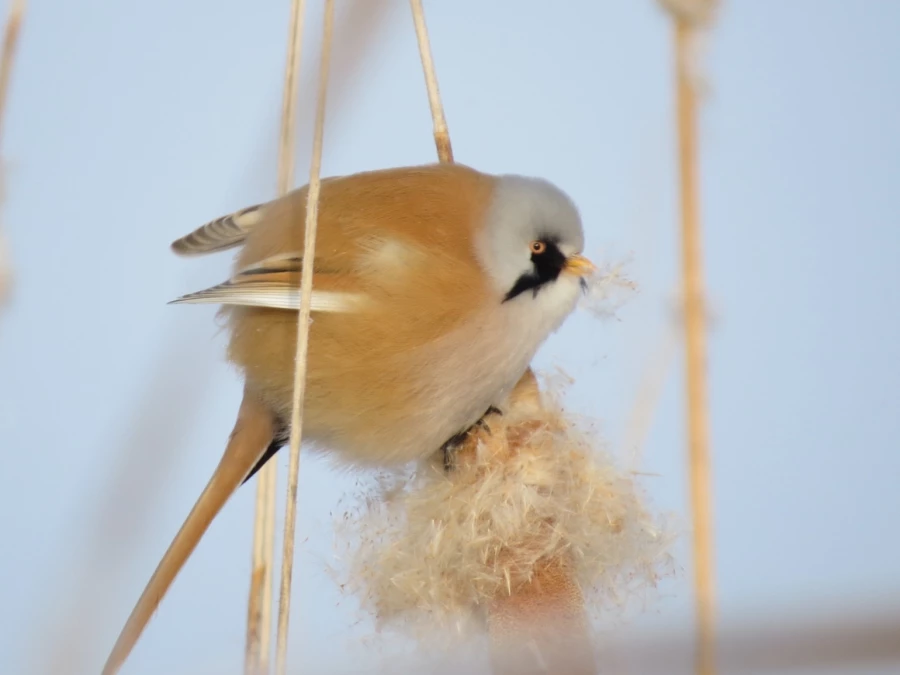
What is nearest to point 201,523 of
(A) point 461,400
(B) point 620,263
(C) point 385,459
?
(C) point 385,459

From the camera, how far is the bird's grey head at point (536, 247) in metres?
2.16

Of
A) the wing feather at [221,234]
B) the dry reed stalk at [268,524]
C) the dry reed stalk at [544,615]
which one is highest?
the wing feather at [221,234]

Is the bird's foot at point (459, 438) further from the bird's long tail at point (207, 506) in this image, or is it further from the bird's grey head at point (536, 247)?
the bird's long tail at point (207, 506)

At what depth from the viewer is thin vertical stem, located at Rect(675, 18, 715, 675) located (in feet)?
5.04

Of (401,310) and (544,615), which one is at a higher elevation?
(401,310)

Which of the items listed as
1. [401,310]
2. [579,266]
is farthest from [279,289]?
[579,266]

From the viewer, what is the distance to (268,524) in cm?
196

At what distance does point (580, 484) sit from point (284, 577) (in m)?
0.66

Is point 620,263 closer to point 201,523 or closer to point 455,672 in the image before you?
point 201,523

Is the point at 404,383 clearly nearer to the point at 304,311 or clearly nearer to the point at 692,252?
the point at 304,311

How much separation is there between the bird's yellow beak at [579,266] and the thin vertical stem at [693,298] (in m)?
0.47

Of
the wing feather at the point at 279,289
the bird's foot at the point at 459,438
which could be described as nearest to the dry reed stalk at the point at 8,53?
the wing feather at the point at 279,289

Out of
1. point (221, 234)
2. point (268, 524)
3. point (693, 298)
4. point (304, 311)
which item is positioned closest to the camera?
point (304, 311)

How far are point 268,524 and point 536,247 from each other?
0.87 m
